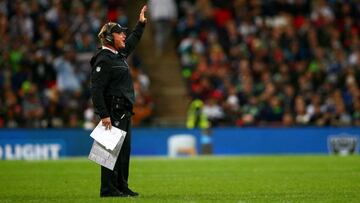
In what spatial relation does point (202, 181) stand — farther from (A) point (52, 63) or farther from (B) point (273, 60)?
(B) point (273, 60)

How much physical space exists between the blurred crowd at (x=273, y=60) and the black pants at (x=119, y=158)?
15345 millimetres

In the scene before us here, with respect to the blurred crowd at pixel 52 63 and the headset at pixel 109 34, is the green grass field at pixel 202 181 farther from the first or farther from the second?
the blurred crowd at pixel 52 63

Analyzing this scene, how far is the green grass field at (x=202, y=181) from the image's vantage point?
12297 mm

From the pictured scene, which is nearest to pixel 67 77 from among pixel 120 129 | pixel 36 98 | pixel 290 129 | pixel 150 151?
pixel 36 98

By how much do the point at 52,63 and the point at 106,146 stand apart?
57.8 ft

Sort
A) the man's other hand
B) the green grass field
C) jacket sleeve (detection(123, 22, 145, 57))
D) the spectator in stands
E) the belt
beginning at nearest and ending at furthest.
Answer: the man's other hand < the green grass field < the belt < jacket sleeve (detection(123, 22, 145, 57)) < the spectator in stands

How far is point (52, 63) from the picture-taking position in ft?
96.1

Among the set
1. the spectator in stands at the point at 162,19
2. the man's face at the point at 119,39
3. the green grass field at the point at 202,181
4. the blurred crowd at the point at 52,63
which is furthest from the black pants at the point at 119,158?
the spectator in stands at the point at 162,19

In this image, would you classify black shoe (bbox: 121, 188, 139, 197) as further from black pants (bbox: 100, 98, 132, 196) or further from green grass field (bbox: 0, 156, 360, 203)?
green grass field (bbox: 0, 156, 360, 203)

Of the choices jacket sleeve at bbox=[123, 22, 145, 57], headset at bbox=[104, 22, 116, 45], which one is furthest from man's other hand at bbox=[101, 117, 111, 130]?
Result: jacket sleeve at bbox=[123, 22, 145, 57]

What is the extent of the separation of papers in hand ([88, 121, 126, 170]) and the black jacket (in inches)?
9.9

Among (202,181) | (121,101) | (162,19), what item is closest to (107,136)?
(121,101)

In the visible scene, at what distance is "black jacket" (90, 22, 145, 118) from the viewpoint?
12.2m

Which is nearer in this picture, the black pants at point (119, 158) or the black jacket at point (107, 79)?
the black jacket at point (107, 79)
